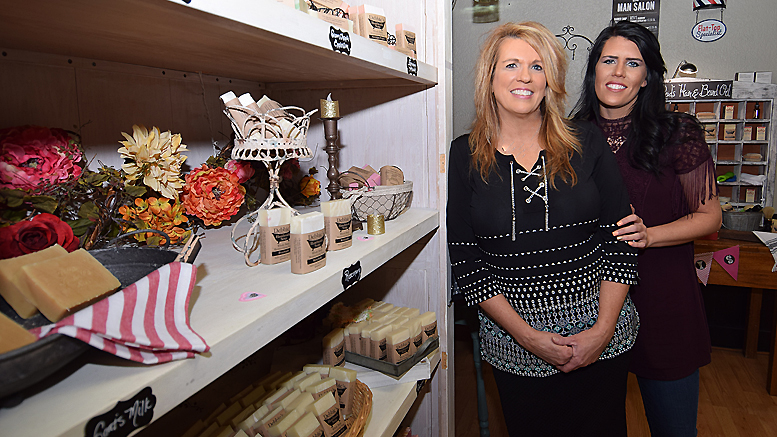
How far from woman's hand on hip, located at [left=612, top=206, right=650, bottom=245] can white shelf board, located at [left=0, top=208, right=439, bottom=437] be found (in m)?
0.81

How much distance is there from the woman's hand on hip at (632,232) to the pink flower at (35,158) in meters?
1.43

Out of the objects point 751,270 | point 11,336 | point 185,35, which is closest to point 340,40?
point 185,35

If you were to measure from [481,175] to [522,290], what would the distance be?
0.39 meters

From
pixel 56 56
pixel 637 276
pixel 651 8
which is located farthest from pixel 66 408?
pixel 651 8

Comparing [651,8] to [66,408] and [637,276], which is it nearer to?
[637,276]

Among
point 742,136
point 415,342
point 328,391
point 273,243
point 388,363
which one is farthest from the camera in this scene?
Result: point 742,136

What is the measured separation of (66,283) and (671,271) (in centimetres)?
170

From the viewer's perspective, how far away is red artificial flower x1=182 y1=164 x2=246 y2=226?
42.1 inches

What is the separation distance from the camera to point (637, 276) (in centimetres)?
157

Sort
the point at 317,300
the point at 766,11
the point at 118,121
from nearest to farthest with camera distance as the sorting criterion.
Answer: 1. the point at 317,300
2. the point at 118,121
3. the point at 766,11

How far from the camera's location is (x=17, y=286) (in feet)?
1.63

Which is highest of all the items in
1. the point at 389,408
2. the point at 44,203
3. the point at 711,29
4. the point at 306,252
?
the point at 711,29

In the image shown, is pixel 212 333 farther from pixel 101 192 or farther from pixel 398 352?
pixel 398 352

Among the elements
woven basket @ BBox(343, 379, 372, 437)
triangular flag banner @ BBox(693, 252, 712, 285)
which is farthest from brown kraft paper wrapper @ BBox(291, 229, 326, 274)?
triangular flag banner @ BBox(693, 252, 712, 285)
